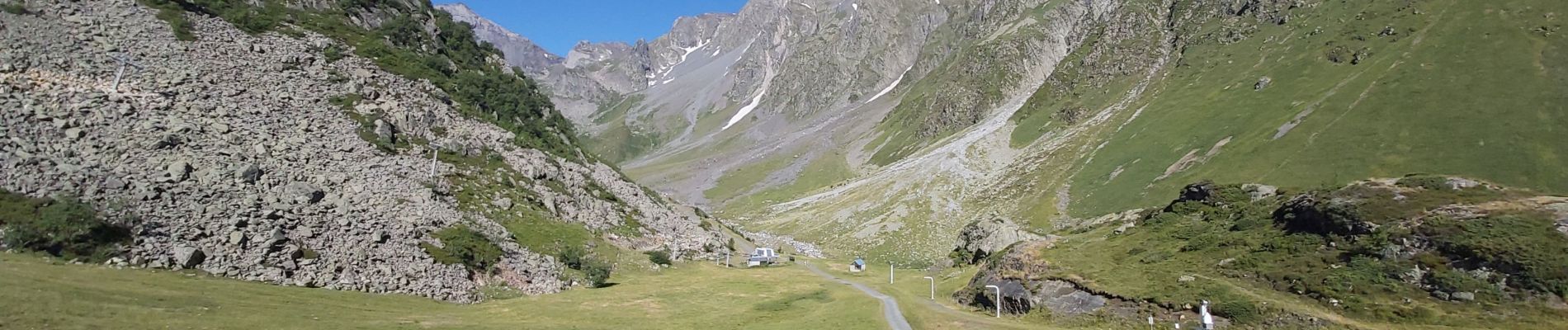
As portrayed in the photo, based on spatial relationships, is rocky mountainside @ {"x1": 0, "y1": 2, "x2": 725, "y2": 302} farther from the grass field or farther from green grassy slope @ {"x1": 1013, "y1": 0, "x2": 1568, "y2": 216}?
green grassy slope @ {"x1": 1013, "y1": 0, "x2": 1568, "y2": 216}

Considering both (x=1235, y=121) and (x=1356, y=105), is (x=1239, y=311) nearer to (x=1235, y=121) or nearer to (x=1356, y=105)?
(x=1356, y=105)

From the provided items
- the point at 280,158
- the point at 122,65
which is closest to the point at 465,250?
the point at 280,158

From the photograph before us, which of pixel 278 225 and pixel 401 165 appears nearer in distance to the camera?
pixel 278 225

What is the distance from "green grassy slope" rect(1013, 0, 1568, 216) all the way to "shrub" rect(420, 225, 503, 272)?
309 ft

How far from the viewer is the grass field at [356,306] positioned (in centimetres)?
2861

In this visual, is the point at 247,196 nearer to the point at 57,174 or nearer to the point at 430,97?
the point at 57,174

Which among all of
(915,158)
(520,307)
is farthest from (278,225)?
(915,158)

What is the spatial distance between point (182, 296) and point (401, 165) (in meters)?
35.0

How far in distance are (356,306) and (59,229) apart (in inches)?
621

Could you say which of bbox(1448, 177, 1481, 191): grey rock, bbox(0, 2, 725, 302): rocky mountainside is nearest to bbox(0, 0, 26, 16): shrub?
bbox(0, 2, 725, 302): rocky mountainside

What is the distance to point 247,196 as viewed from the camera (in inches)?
1944

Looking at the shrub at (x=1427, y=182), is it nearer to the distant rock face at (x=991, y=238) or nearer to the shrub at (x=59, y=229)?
the distant rock face at (x=991, y=238)

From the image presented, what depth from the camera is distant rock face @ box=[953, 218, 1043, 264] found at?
86.4m

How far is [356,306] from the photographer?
40.7 m
